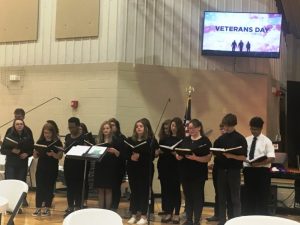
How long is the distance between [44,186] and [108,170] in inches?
46.8

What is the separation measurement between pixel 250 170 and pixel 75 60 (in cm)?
543

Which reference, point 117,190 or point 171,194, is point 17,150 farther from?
point 171,194

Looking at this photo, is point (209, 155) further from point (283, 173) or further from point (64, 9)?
point (64, 9)

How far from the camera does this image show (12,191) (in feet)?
13.4

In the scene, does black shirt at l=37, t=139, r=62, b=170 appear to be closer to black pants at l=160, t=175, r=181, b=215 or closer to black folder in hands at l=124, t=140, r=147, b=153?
black folder in hands at l=124, t=140, r=147, b=153

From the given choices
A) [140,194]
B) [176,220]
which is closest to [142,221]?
[140,194]

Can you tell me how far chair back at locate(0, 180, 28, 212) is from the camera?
4023 millimetres

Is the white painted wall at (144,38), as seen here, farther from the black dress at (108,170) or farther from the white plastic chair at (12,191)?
the white plastic chair at (12,191)

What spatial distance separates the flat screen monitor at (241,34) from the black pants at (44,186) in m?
4.74

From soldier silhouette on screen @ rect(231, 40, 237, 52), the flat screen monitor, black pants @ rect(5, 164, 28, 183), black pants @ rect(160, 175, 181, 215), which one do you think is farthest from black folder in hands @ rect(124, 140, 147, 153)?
soldier silhouette on screen @ rect(231, 40, 237, 52)

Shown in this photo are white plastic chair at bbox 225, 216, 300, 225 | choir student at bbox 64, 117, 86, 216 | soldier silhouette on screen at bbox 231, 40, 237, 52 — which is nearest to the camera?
white plastic chair at bbox 225, 216, 300, 225

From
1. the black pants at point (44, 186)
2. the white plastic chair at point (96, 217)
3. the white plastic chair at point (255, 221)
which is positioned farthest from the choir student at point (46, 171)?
the white plastic chair at point (255, 221)

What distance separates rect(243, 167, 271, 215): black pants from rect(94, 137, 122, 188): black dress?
6.55 feet

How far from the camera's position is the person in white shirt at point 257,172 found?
6.52 m
